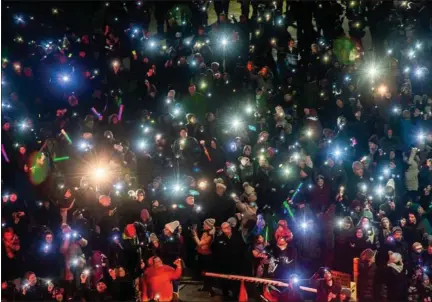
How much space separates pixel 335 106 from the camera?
37.7ft

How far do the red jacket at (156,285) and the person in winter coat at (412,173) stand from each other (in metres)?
5.79

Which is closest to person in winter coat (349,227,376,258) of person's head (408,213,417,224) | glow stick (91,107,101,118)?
person's head (408,213,417,224)

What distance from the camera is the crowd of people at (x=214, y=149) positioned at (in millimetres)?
8578

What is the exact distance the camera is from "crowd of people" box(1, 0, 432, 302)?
28.1 ft

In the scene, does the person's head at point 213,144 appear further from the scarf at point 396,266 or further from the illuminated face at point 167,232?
the scarf at point 396,266

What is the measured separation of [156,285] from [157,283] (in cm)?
4

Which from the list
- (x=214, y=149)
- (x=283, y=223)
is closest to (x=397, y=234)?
(x=283, y=223)

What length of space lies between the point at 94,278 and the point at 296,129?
5.67 metres

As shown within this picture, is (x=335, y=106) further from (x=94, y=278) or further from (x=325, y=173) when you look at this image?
(x=94, y=278)

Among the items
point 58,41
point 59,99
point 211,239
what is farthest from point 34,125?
point 211,239

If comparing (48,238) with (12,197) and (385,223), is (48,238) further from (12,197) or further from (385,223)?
(385,223)

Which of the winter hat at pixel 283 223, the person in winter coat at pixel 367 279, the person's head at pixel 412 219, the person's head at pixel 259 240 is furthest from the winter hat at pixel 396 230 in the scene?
the person's head at pixel 259 240

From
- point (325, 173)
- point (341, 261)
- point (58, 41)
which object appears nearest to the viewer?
point (341, 261)

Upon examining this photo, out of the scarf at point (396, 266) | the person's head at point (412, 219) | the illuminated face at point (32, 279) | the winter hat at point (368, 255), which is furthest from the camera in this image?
the person's head at point (412, 219)
